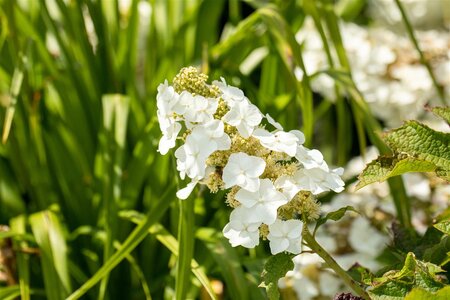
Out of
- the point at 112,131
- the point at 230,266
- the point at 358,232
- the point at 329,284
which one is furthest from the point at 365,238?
the point at 112,131

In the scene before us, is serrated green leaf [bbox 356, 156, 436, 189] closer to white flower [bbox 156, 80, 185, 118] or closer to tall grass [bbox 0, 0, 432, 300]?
white flower [bbox 156, 80, 185, 118]

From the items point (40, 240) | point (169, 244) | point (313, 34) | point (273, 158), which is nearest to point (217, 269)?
point (169, 244)

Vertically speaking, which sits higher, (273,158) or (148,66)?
(148,66)

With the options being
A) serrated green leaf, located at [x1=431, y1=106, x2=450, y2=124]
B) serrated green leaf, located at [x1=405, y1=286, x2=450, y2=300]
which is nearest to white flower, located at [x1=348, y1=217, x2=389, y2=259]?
serrated green leaf, located at [x1=431, y1=106, x2=450, y2=124]

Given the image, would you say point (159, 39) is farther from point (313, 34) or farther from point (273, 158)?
point (273, 158)

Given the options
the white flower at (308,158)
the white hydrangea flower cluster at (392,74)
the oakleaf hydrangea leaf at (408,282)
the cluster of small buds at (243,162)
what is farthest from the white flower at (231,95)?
the white hydrangea flower cluster at (392,74)

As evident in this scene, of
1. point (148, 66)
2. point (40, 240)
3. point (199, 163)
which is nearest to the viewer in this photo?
point (199, 163)
